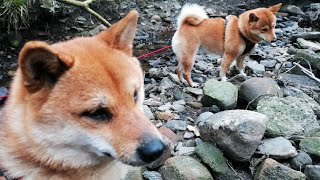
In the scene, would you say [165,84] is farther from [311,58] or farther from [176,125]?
[311,58]

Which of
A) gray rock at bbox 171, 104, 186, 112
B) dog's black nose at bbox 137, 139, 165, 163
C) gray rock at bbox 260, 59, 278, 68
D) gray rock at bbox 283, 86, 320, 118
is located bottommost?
gray rock at bbox 260, 59, 278, 68

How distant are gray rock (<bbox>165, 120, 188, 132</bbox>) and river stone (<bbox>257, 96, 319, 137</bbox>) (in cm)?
99

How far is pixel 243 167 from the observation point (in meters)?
4.20

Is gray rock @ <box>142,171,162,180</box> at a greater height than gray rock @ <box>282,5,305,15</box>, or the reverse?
gray rock @ <box>142,171,162,180</box>

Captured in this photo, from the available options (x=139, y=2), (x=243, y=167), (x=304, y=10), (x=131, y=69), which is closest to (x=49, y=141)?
(x=131, y=69)

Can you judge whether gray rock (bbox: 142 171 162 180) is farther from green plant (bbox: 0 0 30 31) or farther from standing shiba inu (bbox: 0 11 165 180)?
green plant (bbox: 0 0 30 31)

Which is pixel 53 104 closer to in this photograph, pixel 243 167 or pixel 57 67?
pixel 57 67

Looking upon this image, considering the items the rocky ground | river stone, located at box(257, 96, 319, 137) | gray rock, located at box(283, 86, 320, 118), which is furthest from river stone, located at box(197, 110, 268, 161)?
gray rock, located at box(283, 86, 320, 118)

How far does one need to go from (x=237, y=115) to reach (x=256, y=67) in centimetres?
396

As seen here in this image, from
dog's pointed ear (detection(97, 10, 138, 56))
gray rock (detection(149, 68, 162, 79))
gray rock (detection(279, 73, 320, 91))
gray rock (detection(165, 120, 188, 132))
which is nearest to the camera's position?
dog's pointed ear (detection(97, 10, 138, 56))

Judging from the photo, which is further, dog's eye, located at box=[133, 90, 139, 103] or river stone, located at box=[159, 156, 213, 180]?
river stone, located at box=[159, 156, 213, 180]

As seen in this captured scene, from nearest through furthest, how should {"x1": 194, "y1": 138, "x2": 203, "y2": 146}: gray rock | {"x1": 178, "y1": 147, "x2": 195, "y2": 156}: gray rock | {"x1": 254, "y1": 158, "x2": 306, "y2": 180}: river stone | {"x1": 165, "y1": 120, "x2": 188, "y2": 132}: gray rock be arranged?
{"x1": 254, "y1": 158, "x2": 306, "y2": 180}: river stone < {"x1": 178, "y1": 147, "x2": 195, "y2": 156}: gray rock < {"x1": 194, "y1": 138, "x2": 203, "y2": 146}: gray rock < {"x1": 165, "y1": 120, "x2": 188, "y2": 132}: gray rock

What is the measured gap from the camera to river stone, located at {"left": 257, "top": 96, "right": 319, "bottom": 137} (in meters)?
4.46

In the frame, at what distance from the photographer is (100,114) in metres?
2.27
